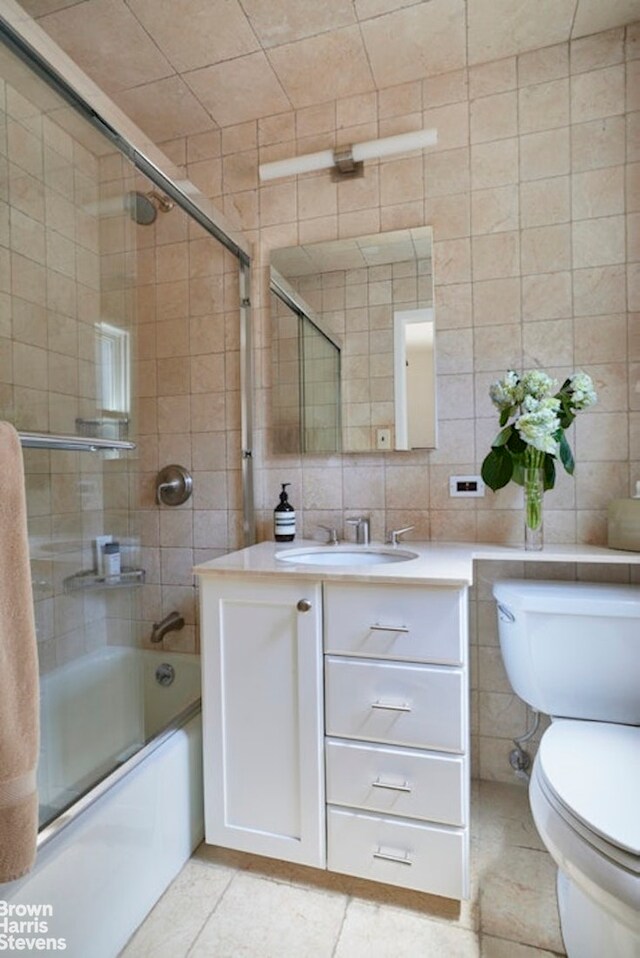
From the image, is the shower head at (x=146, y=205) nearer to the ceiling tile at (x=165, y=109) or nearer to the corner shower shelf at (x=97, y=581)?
the ceiling tile at (x=165, y=109)

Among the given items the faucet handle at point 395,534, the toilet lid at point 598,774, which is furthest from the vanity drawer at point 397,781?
the faucet handle at point 395,534

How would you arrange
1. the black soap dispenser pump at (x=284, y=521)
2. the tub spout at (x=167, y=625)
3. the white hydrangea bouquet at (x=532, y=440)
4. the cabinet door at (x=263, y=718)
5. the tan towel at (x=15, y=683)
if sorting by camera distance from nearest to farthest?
1. the tan towel at (x=15, y=683)
2. the cabinet door at (x=263, y=718)
3. the white hydrangea bouquet at (x=532, y=440)
4. the black soap dispenser pump at (x=284, y=521)
5. the tub spout at (x=167, y=625)

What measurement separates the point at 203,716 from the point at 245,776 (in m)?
0.19

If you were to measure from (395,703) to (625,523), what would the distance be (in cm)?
82

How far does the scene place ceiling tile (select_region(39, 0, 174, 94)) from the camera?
55.3 inches

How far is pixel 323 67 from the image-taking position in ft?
5.18

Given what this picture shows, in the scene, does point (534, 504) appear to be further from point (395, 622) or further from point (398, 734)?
point (398, 734)

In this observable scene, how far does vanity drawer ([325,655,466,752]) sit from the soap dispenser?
651mm

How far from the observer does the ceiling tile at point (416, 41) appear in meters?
1.40

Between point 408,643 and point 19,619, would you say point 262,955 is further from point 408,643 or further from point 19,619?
point 19,619

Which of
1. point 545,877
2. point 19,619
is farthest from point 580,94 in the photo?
point 545,877

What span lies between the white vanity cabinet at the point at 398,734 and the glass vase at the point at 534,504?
0.43 metres

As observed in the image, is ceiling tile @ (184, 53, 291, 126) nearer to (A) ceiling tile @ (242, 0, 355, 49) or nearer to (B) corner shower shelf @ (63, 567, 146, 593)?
(A) ceiling tile @ (242, 0, 355, 49)

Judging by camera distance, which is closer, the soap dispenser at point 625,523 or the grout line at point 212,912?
the grout line at point 212,912
